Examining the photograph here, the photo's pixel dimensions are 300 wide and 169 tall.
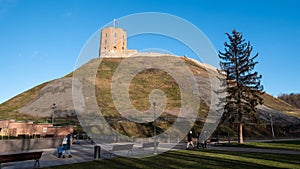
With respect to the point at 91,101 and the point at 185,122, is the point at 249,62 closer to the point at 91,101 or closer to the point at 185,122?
the point at 185,122

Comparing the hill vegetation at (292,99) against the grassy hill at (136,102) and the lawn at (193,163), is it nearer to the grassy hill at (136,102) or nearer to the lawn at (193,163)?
the grassy hill at (136,102)

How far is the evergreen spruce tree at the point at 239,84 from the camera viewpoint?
25375mm

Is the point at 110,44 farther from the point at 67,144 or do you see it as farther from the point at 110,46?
the point at 67,144

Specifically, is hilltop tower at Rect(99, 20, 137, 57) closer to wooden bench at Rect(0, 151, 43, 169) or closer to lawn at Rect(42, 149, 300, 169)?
lawn at Rect(42, 149, 300, 169)

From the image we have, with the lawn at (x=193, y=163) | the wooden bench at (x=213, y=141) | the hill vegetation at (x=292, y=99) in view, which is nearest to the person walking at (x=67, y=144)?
the lawn at (x=193, y=163)

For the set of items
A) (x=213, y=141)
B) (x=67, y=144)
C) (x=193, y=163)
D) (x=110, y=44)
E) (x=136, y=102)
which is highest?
(x=110, y=44)

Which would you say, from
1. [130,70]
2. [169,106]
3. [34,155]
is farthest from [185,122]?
[130,70]

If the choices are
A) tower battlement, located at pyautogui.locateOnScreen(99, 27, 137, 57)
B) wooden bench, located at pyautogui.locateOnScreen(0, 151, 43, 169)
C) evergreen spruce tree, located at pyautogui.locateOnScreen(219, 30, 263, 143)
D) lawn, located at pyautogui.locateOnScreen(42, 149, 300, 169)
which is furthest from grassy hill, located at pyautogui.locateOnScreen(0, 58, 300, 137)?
wooden bench, located at pyautogui.locateOnScreen(0, 151, 43, 169)

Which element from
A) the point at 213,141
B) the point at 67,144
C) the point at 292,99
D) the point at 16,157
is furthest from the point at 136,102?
the point at 292,99

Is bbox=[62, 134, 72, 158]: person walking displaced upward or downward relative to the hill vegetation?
downward

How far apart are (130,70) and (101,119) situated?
3573cm

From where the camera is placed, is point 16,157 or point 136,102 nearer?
point 16,157

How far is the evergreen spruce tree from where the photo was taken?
2538cm

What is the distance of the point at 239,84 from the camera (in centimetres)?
2594
